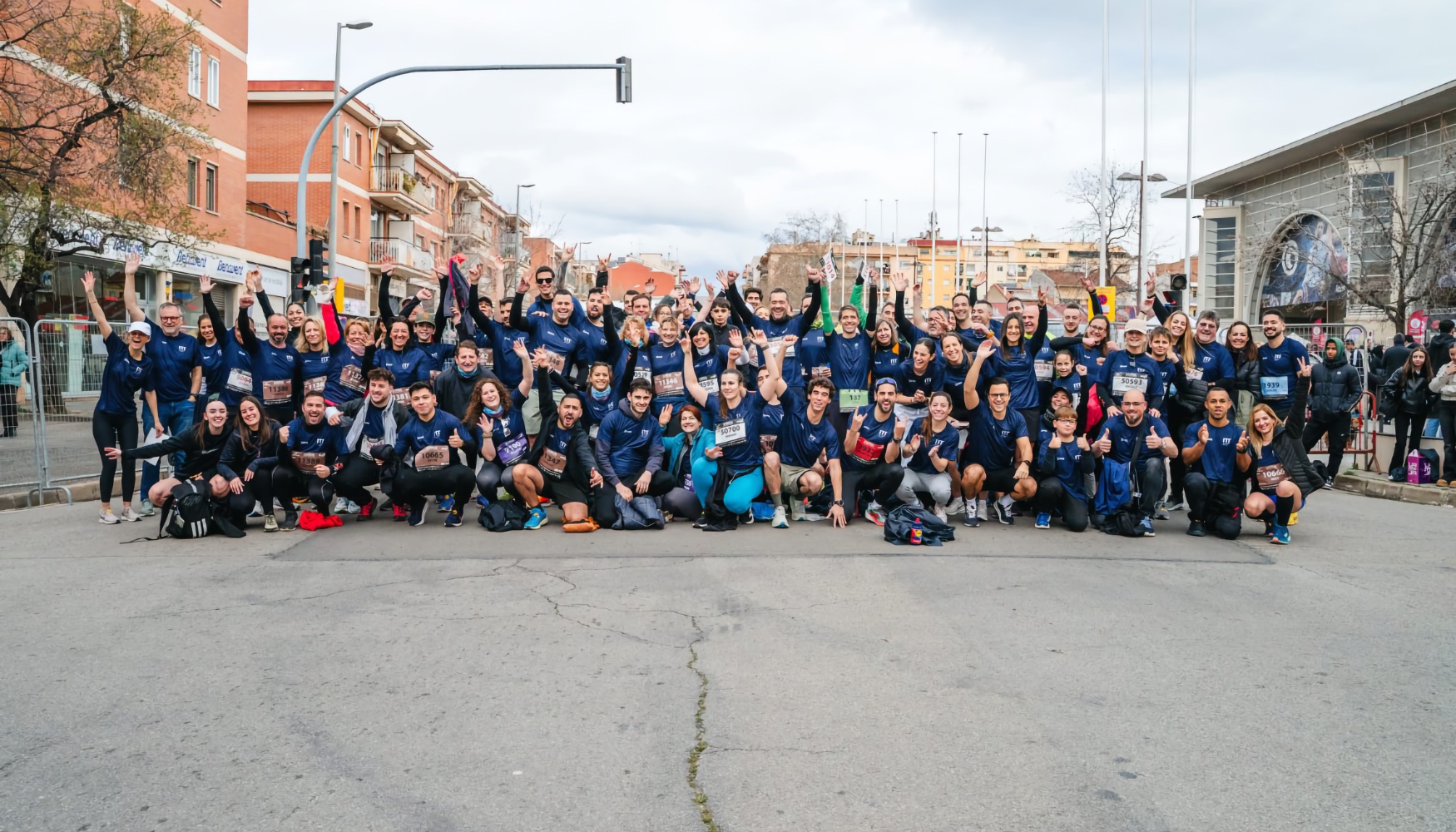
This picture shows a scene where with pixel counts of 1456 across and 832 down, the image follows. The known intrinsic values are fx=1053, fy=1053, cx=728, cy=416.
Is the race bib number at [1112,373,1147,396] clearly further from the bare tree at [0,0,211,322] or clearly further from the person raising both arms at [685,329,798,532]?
the bare tree at [0,0,211,322]

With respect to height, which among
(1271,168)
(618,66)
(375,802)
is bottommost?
(375,802)

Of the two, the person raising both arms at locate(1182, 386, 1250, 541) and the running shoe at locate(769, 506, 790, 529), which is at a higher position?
the person raising both arms at locate(1182, 386, 1250, 541)

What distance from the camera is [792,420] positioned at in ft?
35.2

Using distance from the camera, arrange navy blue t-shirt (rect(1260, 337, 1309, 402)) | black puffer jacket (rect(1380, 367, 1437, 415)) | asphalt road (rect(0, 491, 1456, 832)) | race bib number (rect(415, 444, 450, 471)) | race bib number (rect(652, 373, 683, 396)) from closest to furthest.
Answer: asphalt road (rect(0, 491, 1456, 832)) → race bib number (rect(415, 444, 450, 471)) → race bib number (rect(652, 373, 683, 396)) → navy blue t-shirt (rect(1260, 337, 1309, 402)) → black puffer jacket (rect(1380, 367, 1437, 415))

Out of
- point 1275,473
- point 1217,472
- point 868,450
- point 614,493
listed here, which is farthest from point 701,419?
point 1275,473

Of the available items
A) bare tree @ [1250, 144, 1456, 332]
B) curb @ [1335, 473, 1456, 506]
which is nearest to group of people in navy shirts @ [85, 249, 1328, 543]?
curb @ [1335, 473, 1456, 506]

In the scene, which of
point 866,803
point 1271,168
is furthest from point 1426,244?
point 866,803

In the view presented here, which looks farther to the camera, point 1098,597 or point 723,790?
point 1098,597

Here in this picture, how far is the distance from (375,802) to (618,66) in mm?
15625

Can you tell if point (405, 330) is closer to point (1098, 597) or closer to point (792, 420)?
point (792, 420)

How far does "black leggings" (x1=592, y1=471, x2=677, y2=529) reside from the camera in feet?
33.1

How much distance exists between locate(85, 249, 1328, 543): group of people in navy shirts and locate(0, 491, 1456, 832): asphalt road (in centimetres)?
147

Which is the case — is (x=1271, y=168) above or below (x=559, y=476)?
above

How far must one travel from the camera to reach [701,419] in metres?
10.9
